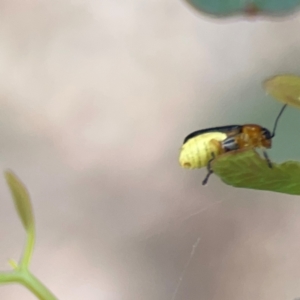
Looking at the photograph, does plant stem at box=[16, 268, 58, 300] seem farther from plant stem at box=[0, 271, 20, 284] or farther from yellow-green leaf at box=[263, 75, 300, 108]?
yellow-green leaf at box=[263, 75, 300, 108]

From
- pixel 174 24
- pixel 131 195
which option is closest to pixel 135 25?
pixel 174 24

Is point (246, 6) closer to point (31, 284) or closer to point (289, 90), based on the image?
point (289, 90)

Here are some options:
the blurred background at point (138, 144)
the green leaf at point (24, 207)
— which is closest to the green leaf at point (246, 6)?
the blurred background at point (138, 144)

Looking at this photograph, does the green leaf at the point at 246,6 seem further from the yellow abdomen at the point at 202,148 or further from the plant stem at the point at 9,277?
the plant stem at the point at 9,277

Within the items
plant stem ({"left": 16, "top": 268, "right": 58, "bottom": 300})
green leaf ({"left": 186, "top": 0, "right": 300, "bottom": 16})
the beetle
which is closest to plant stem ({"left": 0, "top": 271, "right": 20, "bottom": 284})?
plant stem ({"left": 16, "top": 268, "right": 58, "bottom": 300})

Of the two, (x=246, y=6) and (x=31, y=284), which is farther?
(x=246, y=6)

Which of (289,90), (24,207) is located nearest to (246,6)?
(289,90)

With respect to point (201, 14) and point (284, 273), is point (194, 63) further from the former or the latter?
point (284, 273)
